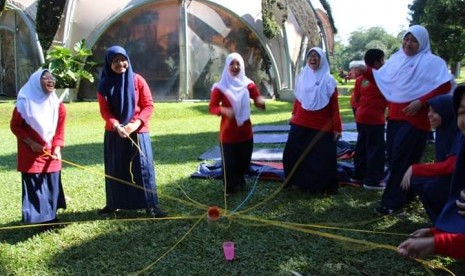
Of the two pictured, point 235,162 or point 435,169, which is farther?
point 235,162

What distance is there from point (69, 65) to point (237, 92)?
451 inches

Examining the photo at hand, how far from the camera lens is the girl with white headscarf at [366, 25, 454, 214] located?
3963 mm

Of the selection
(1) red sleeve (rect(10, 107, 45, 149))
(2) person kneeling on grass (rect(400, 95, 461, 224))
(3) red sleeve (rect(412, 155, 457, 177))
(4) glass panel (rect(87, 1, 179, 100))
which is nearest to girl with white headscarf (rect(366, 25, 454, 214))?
(2) person kneeling on grass (rect(400, 95, 461, 224))

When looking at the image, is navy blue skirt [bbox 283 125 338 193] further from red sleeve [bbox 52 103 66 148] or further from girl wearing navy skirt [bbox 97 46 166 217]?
red sleeve [bbox 52 103 66 148]

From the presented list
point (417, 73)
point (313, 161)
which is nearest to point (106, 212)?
point (313, 161)

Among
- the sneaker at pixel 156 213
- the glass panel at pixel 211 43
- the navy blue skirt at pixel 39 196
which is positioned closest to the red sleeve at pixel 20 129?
the navy blue skirt at pixel 39 196

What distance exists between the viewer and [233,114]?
503cm

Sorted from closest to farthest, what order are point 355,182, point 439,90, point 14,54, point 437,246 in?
point 437,246, point 439,90, point 355,182, point 14,54

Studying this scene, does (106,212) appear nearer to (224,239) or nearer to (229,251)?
(224,239)

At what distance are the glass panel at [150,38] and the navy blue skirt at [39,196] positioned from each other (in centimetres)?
1263

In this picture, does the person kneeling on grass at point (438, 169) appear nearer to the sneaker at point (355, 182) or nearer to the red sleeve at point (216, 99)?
the sneaker at point (355, 182)

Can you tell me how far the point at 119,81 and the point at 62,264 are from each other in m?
1.65

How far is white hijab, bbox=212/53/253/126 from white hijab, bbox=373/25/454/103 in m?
1.60

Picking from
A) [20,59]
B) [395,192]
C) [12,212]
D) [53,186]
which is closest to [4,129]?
[20,59]
